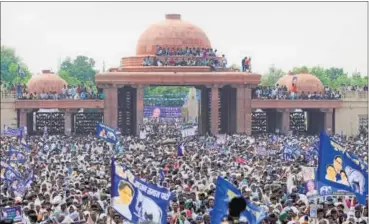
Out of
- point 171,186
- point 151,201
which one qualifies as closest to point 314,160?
point 171,186

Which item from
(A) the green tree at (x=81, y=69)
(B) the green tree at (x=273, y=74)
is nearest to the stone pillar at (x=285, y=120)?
(A) the green tree at (x=81, y=69)

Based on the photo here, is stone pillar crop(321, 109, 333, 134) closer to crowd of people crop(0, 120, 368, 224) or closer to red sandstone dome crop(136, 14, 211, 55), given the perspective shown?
red sandstone dome crop(136, 14, 211, 55)

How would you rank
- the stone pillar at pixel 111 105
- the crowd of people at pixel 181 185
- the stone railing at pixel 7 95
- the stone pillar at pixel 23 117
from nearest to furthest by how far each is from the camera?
the crowd of people at pixel 181 185
the stone pillar at pixel 111 105
the stone pillar at pixel 23 117
the stone railing at pixel 7 95

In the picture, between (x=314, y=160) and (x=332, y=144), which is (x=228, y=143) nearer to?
(x=314, y=160)

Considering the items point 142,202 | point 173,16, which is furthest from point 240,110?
point 142,202

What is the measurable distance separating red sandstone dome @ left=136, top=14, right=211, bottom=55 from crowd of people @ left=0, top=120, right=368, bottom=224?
64.5ft

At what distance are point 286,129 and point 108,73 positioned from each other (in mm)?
9508

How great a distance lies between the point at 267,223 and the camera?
15.2 meters

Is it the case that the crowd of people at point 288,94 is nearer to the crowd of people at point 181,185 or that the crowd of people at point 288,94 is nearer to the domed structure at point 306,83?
the domed structure at point 306,83

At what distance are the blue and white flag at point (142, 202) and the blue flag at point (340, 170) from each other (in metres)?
2.55

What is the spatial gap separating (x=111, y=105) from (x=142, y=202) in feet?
130

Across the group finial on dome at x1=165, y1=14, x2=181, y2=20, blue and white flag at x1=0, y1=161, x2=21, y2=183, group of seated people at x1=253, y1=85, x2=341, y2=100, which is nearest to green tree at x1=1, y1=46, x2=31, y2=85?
finial on dome at x1=165, y1=14, x2=181, y2=20

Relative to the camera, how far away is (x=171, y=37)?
59031 millimetres

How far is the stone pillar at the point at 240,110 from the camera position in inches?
2111
